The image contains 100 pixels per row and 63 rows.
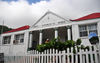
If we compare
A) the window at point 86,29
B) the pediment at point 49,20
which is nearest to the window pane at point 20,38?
the pediment at point 49,20

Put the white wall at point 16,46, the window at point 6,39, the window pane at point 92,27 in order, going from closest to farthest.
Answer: the window pane at point 92,27 < the white wall at point 16,46 < the window at point 6,39

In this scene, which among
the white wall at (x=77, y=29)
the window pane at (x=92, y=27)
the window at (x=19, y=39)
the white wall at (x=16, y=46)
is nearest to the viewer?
the white wall at (x=77, y=29)

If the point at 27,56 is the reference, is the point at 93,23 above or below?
above

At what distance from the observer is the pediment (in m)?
11.2

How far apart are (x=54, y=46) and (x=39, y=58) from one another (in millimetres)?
1116

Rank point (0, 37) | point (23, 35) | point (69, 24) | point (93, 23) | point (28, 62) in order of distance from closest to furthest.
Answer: point (28, 62) < point (93, 23) < point (69, 24) < point (23, 35) < point (0, 37)

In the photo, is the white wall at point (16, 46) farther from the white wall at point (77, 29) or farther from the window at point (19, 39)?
the white wall at point (77, 29)

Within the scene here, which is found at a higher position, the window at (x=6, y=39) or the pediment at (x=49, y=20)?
the pediment at (x=49, y=20)

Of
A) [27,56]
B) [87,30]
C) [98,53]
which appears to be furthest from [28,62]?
[87,30]

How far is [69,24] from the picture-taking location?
10.5 meters

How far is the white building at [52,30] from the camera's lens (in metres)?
9.97

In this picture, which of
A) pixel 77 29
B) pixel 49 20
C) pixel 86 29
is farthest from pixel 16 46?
pixel 86 29

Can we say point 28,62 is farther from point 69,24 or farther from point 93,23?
point 93,23

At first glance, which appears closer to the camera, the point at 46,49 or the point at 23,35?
the point at 46,49
